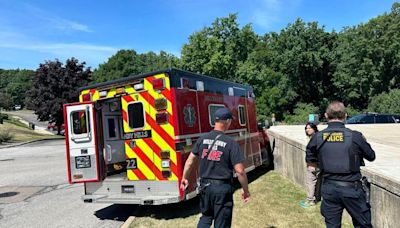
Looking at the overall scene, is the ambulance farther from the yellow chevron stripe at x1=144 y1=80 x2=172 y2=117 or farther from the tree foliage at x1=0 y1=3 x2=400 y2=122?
the tree foliage at x1=0 y1=3 x2=400 y2=122

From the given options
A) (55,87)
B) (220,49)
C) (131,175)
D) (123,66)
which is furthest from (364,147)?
(123,66)

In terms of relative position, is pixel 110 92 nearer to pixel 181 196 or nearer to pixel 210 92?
pixel 210 92

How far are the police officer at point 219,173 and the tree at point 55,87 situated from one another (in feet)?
121

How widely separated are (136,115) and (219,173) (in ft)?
11.1

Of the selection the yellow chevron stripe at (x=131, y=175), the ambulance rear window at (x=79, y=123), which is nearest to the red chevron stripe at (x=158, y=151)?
the yellow chevron stripe at (x=131, y=175)

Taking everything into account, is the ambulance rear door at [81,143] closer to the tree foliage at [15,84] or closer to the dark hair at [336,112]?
the dark hair at [336,112]

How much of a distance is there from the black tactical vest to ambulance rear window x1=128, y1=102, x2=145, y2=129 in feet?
13.1

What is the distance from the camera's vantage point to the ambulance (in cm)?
673

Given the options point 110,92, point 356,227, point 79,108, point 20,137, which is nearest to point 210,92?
point 110,92

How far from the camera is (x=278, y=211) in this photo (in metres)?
6.73

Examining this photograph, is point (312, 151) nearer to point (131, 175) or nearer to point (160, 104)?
point (160, 104)

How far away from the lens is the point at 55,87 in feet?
132

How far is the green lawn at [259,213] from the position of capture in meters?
6.12

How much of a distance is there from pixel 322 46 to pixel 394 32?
8.95 m
